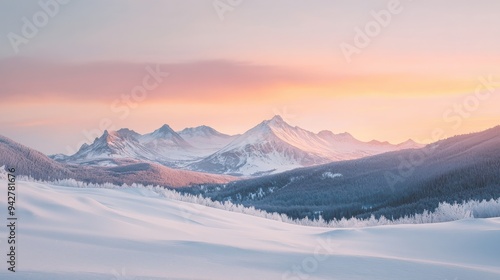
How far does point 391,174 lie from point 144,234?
85.5m

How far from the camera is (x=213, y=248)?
1053 cm

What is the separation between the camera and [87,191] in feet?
70.4

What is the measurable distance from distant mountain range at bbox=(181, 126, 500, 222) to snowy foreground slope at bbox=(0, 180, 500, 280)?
122 feet

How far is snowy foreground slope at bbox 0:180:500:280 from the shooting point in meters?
8.35

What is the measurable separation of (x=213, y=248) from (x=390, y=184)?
3001 inches

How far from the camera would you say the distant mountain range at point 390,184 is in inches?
2301

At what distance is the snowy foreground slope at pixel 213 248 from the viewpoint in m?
8.35

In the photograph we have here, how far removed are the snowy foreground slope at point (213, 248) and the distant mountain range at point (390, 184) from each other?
37.0 metres

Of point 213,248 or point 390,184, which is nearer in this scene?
point 213,248

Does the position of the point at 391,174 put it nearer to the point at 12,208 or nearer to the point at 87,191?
the point at 87,191

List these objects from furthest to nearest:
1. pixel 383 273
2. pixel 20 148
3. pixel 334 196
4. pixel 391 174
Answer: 1. pixel 20 148
2. pixel 391 174
3. pixel 334 196
4. pixel 383 273

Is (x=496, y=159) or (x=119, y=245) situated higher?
(x=496, y=159)

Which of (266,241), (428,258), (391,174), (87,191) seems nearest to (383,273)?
(428,258)

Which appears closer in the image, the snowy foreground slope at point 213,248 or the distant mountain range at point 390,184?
the snowy foreground slope at point 213,248
